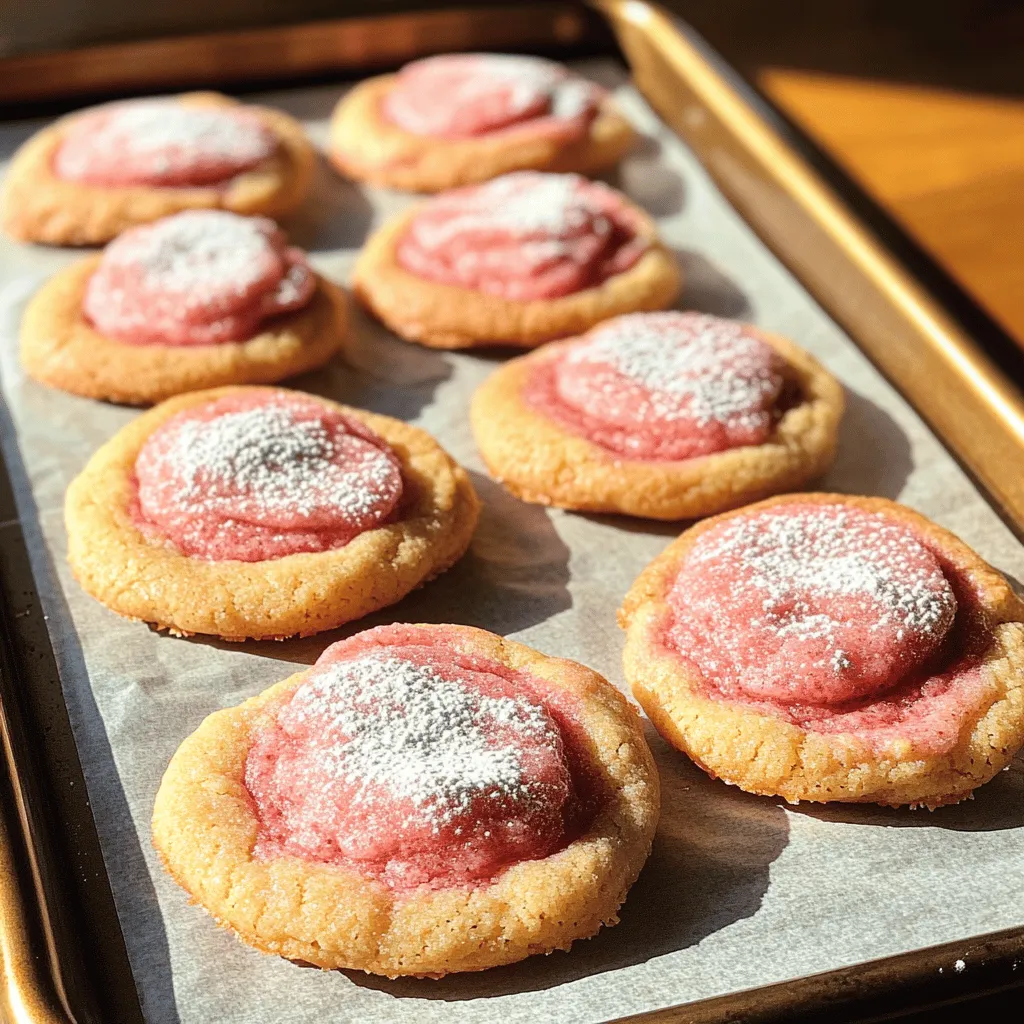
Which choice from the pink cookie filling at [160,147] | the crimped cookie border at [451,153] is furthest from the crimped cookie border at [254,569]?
the crimped cookie border at [451,153]

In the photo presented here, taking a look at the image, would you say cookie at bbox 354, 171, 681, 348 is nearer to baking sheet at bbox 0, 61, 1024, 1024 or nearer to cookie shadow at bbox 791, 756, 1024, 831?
baking sheet at bbox 0, 61, 1024, 1024

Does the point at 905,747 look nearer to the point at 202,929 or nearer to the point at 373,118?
the point at 202,929

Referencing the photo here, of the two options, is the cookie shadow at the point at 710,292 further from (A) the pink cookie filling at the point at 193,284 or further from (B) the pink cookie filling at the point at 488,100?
(A) the pink cookie filling at the point at 193,284

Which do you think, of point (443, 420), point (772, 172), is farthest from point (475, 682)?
point (772, 172)

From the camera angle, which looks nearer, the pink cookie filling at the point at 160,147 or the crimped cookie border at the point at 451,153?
the pink cookie filling at the point at 160,147

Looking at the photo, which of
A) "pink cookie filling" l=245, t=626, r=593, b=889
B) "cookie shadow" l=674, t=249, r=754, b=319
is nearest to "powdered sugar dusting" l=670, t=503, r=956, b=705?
"pink cookie filling" l=245, t=626, r=593, b=889
